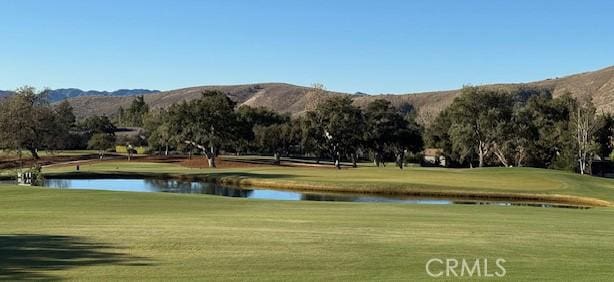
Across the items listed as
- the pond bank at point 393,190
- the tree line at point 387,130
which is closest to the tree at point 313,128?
the tree line at point 387,130

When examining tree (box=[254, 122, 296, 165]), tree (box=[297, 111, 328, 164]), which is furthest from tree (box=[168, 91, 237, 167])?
tree (box=[254, 122, 296, 165])

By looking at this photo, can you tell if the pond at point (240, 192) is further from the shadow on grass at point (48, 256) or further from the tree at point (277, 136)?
the tree at point (277, 136)

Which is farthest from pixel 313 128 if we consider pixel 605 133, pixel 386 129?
pixel 605 133

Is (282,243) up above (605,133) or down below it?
below

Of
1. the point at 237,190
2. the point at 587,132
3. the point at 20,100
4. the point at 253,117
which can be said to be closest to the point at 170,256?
the point at 237,190

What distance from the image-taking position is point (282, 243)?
1507 centimetres

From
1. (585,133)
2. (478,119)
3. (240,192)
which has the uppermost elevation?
(478,119)

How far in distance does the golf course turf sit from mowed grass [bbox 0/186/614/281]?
29mm

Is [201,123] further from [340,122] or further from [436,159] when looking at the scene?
[436,159]

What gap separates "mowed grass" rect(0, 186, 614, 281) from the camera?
38.1 feet

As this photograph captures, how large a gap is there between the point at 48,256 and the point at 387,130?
307 ft

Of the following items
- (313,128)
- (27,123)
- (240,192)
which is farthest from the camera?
(313,128)

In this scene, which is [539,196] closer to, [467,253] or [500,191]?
[500,191]

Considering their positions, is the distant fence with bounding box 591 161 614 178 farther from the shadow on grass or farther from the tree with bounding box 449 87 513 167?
the shadow on grass
